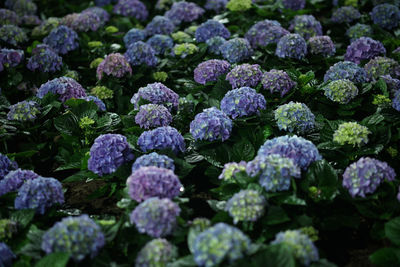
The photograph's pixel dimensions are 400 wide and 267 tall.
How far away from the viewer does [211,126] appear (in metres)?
3.08

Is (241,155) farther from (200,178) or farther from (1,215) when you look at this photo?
(1,215)

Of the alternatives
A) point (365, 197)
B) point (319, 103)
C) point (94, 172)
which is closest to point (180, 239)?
point (94, 172)

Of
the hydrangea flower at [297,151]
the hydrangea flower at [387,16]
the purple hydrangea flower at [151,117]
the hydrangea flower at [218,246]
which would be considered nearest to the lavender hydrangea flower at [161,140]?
the purple hydrangea flower at [151,117]

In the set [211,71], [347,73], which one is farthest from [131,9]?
[347,73]

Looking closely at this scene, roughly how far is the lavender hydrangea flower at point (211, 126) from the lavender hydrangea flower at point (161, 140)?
145 mm

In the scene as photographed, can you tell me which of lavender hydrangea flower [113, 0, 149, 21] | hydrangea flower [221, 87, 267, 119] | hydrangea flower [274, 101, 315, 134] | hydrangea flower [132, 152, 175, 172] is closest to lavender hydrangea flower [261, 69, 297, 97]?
hydrangea flower [221, 87, 267, 119]

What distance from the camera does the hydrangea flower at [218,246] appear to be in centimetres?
204

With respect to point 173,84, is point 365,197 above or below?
above

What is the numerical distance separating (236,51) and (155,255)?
2.55 meters

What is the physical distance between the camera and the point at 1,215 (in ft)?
8.50

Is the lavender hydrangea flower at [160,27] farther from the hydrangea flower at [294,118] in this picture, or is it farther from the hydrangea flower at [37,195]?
the hydrangea flower at [37,195]

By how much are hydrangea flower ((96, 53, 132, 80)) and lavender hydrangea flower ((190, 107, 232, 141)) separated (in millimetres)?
1281

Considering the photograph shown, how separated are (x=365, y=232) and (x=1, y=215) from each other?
Answer: 206 centimetres

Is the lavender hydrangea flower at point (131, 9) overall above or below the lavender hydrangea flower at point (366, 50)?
below
